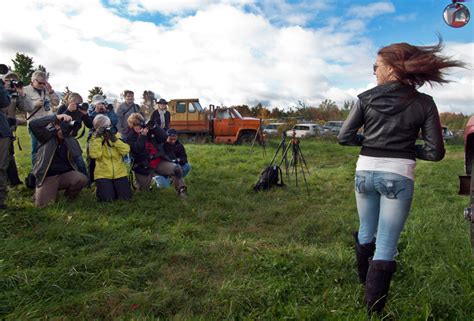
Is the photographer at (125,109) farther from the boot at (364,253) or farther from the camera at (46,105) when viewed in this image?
the boot at (364,253)

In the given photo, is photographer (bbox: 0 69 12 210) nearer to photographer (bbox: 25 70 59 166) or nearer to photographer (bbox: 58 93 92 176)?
photographer (bbox: 58 93 92 176)

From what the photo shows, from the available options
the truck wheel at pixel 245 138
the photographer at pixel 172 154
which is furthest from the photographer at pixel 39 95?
the truck wheel at pixel 245 138

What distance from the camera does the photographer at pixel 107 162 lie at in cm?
511

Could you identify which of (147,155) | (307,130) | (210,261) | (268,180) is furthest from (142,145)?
Result: (307,130)

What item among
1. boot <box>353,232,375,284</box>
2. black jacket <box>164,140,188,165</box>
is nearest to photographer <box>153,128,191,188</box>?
black jacket <box>164,140,188,165</box>

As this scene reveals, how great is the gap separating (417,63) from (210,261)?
2284 millimetres

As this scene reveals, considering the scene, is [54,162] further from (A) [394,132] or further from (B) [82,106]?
(A) [394,132]

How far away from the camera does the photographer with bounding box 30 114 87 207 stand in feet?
15.4

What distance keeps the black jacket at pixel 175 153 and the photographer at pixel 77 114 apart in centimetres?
135

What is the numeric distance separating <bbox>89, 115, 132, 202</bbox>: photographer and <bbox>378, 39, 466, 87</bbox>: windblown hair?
4.09 metres

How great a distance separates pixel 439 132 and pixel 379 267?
2.88 feet

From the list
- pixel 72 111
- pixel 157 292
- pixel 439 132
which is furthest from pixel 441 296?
pixel 72 111

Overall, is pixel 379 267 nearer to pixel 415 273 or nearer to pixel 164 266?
pixel 415 273

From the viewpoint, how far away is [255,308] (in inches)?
98.4
